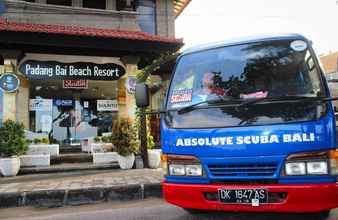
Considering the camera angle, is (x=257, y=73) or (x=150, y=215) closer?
(x=257, y=73)

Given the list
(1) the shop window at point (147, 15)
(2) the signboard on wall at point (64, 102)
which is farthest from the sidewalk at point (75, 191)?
(1) the shop window at point (147, 15)

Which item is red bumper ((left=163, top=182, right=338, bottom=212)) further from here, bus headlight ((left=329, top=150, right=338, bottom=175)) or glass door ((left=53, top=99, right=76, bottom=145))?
glass door ((left=53, top=99, right=76, bottom=145))

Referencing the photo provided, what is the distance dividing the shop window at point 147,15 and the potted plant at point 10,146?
7.25 meters

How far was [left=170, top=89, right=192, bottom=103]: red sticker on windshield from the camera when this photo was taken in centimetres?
530

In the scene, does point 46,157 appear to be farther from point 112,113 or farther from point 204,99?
point 204,99

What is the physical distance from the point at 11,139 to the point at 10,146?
174 mm

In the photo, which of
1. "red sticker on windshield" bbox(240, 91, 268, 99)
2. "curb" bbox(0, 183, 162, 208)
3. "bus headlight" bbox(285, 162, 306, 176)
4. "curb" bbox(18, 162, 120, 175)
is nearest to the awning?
"curb" bbox(18, 162, 120, 175)

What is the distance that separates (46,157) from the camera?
11750 mm

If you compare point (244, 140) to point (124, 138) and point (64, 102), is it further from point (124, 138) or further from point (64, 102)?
point (64, 102)

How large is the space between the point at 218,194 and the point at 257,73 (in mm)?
1527

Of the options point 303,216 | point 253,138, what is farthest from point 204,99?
point 303,216

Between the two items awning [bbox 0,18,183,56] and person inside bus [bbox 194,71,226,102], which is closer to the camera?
person inside bus [bbox 194,71,226,102]

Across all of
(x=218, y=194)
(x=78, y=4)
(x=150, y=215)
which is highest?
(x=78, y=4)

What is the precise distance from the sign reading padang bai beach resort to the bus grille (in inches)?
313
